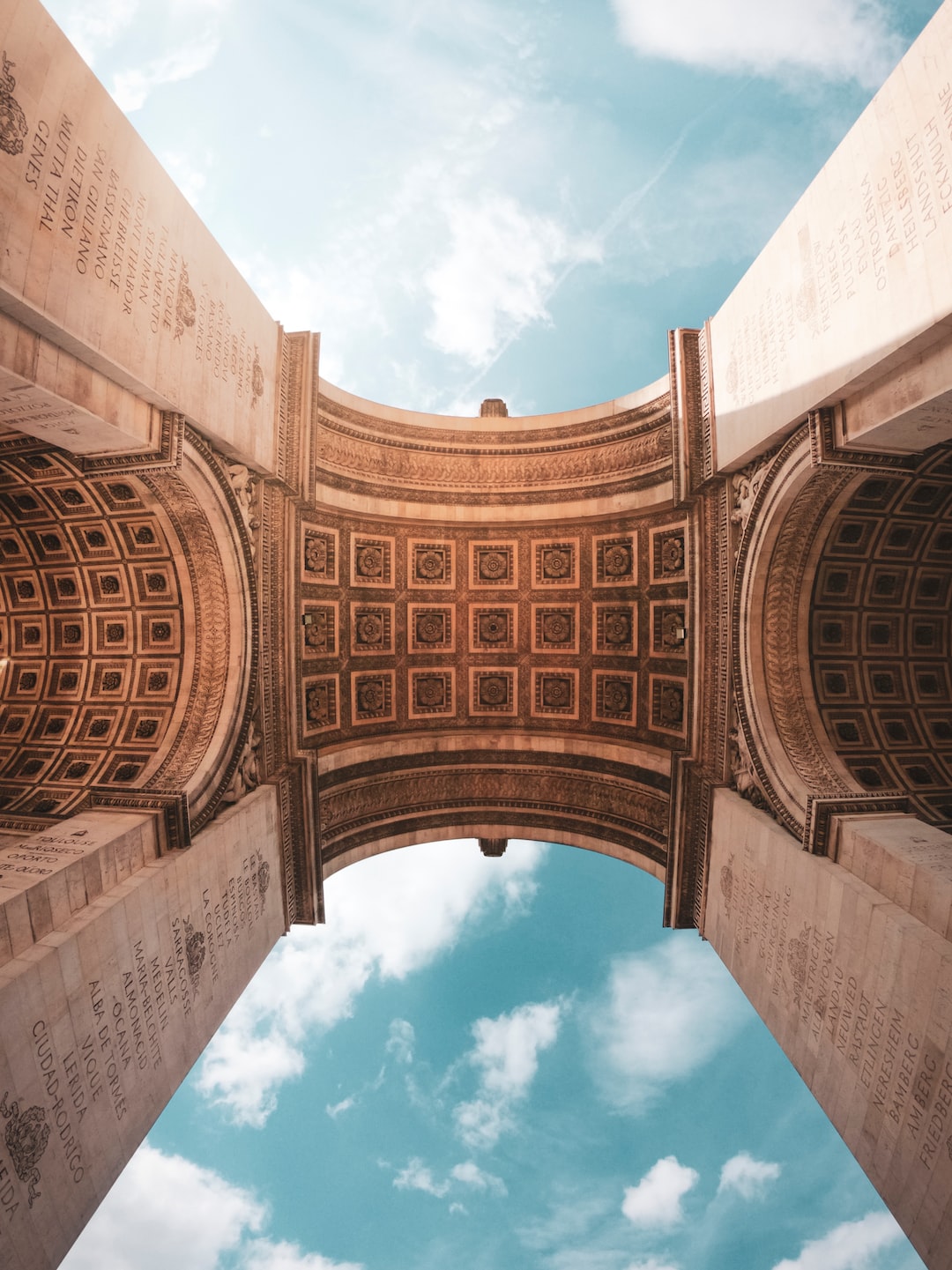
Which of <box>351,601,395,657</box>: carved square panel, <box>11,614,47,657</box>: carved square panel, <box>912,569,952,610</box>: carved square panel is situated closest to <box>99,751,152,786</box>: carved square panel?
<box>11,614,47,657</box>: carved square panel

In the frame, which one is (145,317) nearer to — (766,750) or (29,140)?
(29,140)

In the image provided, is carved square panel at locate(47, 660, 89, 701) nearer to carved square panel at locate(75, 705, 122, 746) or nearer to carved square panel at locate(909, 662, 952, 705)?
carved square panel at locate(75, 705, 122, 746)

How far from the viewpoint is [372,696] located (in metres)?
18.6

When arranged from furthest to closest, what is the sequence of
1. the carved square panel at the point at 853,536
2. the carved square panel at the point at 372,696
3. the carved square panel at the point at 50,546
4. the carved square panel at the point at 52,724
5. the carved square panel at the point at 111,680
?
the carved square panel at the point at 372,696
the carved square panel at the point at 52,724
the carved square panel at the point at 111,680
the carved square panel at the point at 50,546
the carved square panel at the point at 853,536

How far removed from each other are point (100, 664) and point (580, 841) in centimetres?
1343

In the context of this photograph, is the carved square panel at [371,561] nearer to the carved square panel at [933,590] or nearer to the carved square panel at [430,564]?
the carved square panel at [430,564]

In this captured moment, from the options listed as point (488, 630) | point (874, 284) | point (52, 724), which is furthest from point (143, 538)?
point (874, 284)

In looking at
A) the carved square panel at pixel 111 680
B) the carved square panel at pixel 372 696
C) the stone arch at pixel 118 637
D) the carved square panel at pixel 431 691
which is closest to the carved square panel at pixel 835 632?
the carved square panel at pixel 431 691

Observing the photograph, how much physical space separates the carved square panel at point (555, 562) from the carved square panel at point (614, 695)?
111 inches

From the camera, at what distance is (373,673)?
1862 centimetres

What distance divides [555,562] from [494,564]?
5.93 feet

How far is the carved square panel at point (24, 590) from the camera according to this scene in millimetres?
15188

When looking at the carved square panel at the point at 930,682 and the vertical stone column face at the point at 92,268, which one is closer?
the vertical stone column face at the point at 92,268

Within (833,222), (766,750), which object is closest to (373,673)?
(766,750)
